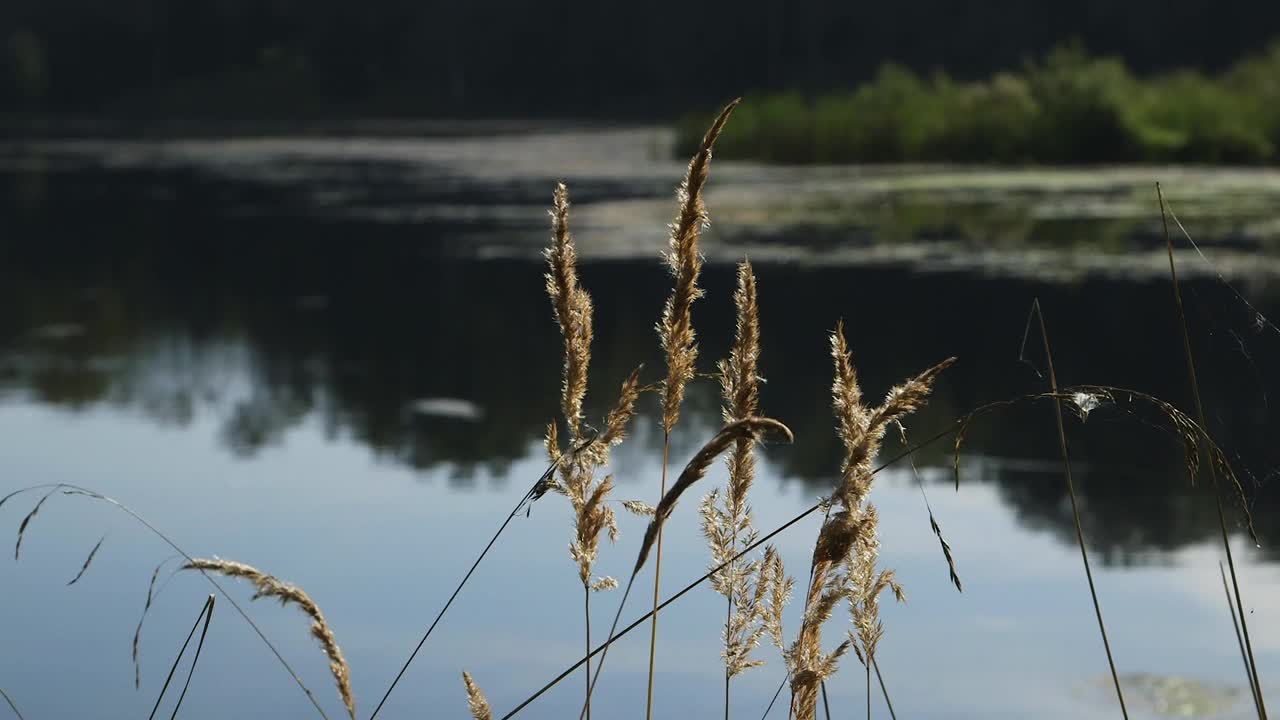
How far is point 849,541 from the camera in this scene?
152 cm

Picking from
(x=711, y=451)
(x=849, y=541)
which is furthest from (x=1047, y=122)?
(x=711, y=451)

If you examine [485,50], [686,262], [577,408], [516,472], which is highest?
[485,50]

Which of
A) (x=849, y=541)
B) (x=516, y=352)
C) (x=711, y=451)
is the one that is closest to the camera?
(x=711, y=451)

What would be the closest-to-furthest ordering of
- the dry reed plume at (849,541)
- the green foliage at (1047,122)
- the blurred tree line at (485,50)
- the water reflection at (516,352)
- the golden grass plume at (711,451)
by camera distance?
1. the golden grass plume at (711,451)
2. the dry reed plume at (849,541)
3. the water reflection at (516,352)
4. the green foliage at (1047,122)
5. the blurred tree line at (485,50)

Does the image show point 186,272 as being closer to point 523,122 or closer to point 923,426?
point 923,426

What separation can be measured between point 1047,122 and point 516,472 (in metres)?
12.8

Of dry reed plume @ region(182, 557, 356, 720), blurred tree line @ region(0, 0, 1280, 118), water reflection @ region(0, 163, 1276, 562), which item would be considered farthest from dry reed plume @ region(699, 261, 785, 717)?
blurred tree line @ region(0, 0, 1280, 118)

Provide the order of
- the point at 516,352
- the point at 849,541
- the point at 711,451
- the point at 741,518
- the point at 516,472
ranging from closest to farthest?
the point at 711,451 → the point at 849,541 → the point at 741,518 → the point at 516,472 → the point at 516,352

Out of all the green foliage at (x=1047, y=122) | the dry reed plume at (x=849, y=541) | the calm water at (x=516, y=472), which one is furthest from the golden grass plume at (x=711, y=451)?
the green foliage at (x=1047, y=122)

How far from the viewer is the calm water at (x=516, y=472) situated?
3.29 metres

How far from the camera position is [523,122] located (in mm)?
29688

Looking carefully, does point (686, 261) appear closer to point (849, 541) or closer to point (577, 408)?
point (577, 408)

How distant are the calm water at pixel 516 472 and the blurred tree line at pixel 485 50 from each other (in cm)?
2325

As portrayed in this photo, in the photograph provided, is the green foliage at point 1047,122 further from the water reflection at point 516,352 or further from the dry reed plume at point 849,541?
the dry reed plume at point 849,541
